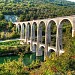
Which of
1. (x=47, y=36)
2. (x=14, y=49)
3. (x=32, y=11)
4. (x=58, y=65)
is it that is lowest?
(x=14, y=49)

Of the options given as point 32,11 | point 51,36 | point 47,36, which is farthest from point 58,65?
point 32,11

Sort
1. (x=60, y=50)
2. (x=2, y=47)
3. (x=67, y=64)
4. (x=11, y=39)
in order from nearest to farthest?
(x=67, y=64) < (x=60, y=50) < (x=2, y=47) < (x=11, y=39)

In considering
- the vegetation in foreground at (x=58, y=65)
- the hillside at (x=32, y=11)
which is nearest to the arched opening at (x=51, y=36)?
the vegetation in foreground at (x=58, y=65)

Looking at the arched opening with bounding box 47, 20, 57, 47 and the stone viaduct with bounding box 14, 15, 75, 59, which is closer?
the stone viaduct with bounding box 14, 15, 75, 59

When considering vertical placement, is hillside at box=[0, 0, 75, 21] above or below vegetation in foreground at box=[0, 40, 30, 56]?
above

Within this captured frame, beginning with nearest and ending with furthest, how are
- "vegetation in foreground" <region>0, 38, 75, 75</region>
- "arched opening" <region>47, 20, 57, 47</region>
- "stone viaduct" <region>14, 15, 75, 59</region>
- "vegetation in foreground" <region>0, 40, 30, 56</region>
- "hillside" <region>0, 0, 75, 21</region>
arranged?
"vegetation in foreground" <region>0, 38, 75, 75</region> < "stone viaduct" <region>14, 15, 75, 59</region> < "arched opening" <region>47, 20, 57, 47</region> < "vegetation in foreground" <region>0, 40, 30, 56</region> < "hillside" <region>0, 0, 75, 21</region>

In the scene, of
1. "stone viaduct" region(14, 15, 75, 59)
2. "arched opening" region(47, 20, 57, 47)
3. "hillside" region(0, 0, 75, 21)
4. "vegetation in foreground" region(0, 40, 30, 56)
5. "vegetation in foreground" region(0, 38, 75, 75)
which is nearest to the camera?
"vegetation in foreground" region(0, 38, 75, 75)

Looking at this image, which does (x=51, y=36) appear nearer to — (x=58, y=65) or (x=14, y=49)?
(x=14, y=49)

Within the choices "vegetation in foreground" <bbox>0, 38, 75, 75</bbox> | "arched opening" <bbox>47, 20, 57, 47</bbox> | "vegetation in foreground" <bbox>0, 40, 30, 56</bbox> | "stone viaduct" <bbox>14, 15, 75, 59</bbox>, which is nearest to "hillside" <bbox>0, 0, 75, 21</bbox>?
"arched opening" <bbox>47, 20, 57, 47</bbox>

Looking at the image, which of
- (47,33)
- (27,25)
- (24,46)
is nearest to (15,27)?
(27,25)

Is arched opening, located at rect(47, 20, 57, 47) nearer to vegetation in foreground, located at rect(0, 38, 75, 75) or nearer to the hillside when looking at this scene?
vegetation in foreground, located at rect(0, 38, 75, 75)

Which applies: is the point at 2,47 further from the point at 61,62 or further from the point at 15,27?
the point at 61,62
